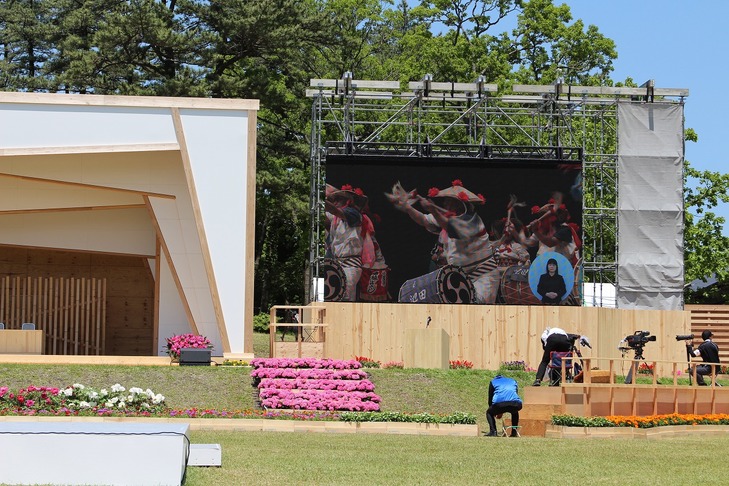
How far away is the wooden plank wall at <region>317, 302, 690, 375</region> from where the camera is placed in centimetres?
3111

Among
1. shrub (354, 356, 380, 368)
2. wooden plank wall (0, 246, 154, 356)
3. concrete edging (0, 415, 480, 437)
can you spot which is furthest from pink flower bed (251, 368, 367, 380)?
wooden plank wall (0, 246, 154, 356)

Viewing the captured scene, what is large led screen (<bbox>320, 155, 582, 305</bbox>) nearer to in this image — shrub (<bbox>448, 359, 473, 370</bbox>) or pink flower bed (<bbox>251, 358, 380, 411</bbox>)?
shrub (<bbox>448, 359, 473, 370</bbox>)

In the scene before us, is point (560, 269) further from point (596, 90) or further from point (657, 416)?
point (657, 416)

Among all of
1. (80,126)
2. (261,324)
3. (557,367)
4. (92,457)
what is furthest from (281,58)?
(92,457)

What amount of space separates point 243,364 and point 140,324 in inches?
314

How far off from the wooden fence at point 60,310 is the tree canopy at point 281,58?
1069 cm

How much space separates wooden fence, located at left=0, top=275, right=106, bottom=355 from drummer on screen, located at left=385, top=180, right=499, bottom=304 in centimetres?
936

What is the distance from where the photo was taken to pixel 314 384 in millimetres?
24453

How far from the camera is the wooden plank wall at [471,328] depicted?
3111cm

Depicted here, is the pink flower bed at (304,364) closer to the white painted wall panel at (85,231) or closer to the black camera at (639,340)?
the black camera at (639,340)

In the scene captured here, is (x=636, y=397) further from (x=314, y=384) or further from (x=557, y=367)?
(x=314, y=384)

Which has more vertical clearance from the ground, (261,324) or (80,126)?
(80,126)

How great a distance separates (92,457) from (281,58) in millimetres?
36302

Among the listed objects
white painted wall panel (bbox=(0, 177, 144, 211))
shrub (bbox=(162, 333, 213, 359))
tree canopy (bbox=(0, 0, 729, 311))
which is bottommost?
shrub (bbox=(162, 333, 213, 359))
